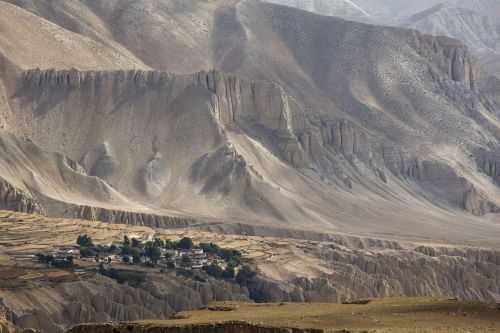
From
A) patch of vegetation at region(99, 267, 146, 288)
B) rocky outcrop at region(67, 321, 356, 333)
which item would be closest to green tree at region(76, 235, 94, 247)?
patch of vegetation at region(99, 267, 146, 288)

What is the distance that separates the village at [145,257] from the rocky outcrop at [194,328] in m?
52.6

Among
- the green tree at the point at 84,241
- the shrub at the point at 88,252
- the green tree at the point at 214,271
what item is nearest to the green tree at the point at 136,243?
the green tree at the point at 84,241

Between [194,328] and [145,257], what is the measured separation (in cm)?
6579

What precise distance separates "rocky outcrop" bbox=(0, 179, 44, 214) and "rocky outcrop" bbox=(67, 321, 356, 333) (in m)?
95.5

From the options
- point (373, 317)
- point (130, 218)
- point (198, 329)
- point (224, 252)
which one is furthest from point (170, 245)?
point (198, 329)

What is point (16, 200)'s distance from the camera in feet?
453

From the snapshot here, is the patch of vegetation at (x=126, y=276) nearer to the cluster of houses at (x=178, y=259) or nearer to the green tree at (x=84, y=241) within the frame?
A: the cluster of houses at (x=178, y=259)

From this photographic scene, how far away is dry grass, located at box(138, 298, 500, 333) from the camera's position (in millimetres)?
38531

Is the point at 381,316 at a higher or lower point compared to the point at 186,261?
lower

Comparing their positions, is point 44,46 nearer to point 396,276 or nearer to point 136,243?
point 136,243

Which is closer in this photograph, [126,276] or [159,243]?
[126,276]

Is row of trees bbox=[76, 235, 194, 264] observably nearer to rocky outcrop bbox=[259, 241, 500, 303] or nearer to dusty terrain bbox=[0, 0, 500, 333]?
dusty terrain bbox=[0, 0, 500, 333]

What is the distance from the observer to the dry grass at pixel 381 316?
1517 inches

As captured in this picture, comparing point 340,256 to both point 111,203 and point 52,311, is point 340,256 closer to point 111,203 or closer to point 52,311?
point 111,203
